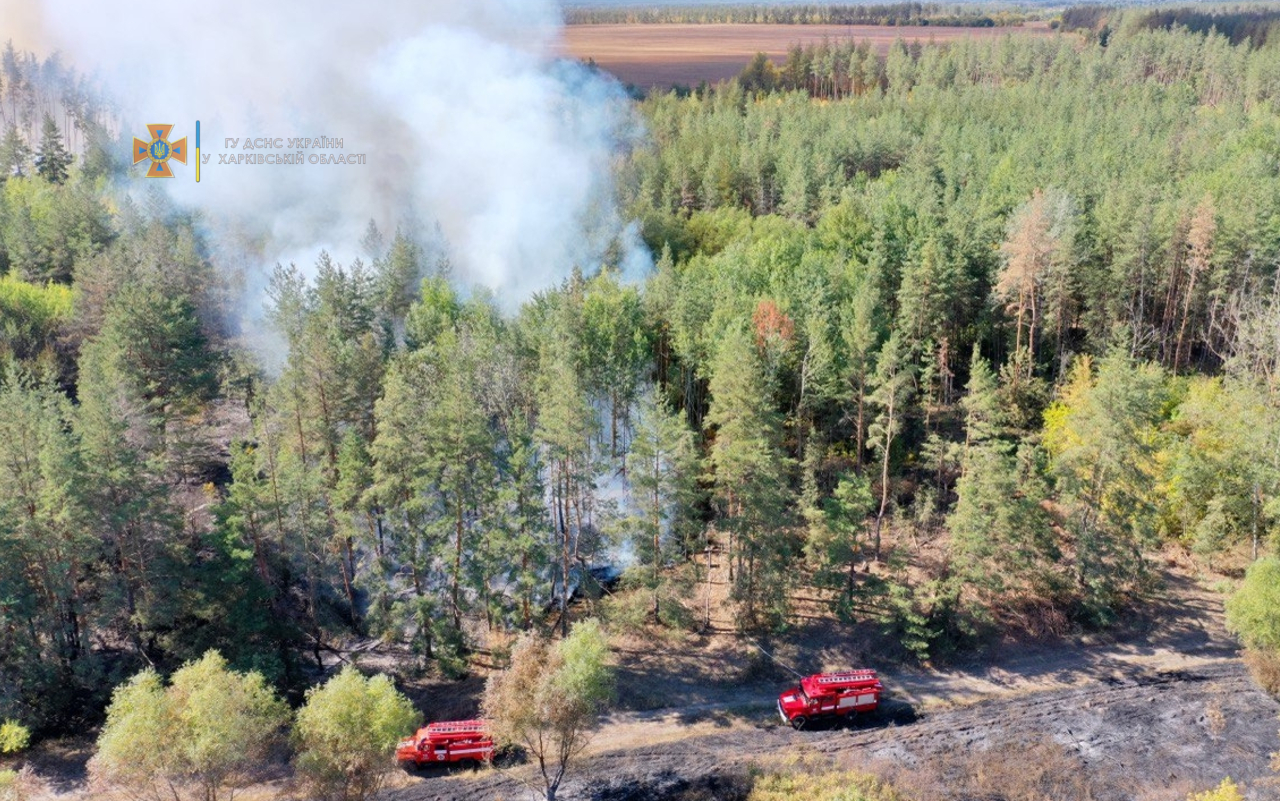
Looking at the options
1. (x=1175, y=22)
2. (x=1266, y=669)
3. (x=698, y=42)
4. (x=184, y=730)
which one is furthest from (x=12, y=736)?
(x=1175, y=22)

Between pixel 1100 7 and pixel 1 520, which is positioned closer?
pixel 1 520

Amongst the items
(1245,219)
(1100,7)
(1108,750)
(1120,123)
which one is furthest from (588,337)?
(1100,7)

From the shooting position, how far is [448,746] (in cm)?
2880

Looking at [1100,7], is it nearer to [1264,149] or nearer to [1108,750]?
[1264,149]

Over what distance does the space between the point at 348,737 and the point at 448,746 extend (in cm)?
580

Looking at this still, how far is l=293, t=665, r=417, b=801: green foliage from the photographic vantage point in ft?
77.8

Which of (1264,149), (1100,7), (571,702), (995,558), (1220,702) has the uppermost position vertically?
(1100,7)

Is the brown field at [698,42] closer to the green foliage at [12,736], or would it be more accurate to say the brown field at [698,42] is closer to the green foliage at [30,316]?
the green foliage at [30,316]

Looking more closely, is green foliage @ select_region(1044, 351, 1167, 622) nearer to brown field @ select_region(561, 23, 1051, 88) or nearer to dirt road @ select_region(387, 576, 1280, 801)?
dirt road @ select_region(387, 576, 1280, 801)

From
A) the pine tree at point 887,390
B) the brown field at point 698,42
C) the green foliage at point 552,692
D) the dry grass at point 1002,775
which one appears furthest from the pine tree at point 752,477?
the brown field at point 698,42

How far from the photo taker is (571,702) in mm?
24359

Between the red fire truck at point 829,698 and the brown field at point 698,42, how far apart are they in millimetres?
59054

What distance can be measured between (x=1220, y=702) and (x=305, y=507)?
3385 cm

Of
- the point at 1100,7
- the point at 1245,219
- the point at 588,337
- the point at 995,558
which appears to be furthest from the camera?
the point at 1100,7
